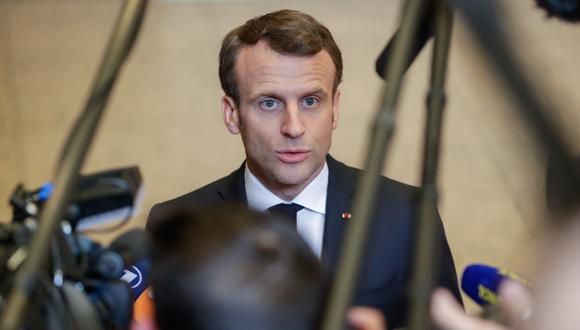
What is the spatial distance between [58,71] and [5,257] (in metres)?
2.96

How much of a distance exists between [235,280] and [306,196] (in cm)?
77

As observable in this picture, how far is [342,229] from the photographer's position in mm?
1092

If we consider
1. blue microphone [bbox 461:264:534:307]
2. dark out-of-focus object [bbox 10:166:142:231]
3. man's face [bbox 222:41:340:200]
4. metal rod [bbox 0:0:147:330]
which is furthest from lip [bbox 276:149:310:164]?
metal rod [bbox 0:0:147:330]

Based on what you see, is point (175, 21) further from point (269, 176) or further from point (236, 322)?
point (236, 322)

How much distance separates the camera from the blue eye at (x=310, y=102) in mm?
1117

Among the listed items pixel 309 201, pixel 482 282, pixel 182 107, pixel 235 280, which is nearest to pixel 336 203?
pixel 309 201

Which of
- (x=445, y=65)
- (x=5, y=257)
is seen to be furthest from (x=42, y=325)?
(x=445, y=65)

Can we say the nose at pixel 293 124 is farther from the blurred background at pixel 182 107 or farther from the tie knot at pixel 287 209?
the blurred background at pixel 182 107

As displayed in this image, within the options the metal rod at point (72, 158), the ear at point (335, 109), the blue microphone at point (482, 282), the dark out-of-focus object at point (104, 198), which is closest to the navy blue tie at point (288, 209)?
the ear at point (335, 109)

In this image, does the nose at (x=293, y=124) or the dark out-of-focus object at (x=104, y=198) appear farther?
the nose at (x=293, y=124)

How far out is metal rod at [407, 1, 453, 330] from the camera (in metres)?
0.38

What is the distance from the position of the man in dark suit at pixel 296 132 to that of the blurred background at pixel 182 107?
133 centimetres

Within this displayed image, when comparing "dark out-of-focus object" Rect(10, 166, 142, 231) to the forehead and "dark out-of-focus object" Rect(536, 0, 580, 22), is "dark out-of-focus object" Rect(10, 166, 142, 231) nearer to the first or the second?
"dark out-of-focus object" Rect(536, 0, 580, 22)

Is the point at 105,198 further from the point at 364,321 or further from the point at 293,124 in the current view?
the point at 293,124
